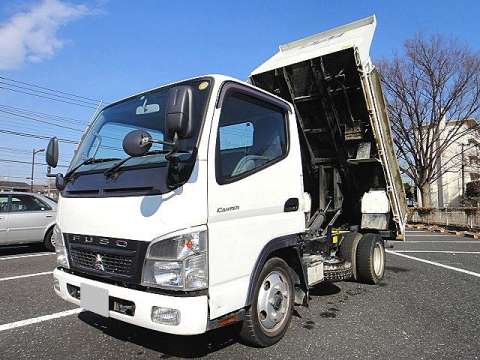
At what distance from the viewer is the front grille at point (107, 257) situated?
293cm

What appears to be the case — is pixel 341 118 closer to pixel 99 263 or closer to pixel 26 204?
pixel 99 263

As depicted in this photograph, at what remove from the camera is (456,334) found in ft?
13.4

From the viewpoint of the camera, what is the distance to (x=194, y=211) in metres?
2.89

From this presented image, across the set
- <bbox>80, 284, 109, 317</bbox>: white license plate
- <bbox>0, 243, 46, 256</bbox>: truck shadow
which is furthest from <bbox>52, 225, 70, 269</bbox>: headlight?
<bbox>0, 243, 46, 256</bbox>: truck shadow

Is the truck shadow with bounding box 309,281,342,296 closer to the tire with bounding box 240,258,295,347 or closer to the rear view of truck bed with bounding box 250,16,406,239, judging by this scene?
the rear view of truck bed with bounding box 250,16,406,239

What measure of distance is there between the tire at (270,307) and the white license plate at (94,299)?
1.15m

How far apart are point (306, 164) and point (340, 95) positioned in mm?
1190

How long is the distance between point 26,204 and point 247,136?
822 cm

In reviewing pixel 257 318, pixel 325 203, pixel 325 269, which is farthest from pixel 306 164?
pixel 257 318

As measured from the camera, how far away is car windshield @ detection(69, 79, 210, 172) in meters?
3.27

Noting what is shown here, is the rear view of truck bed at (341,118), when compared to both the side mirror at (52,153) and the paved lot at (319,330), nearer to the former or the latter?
the paved lot at (319,330)

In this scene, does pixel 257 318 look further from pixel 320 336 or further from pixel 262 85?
pixel 262 85

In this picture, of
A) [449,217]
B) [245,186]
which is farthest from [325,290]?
[449,217]

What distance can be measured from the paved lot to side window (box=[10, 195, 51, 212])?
3.71 metres
